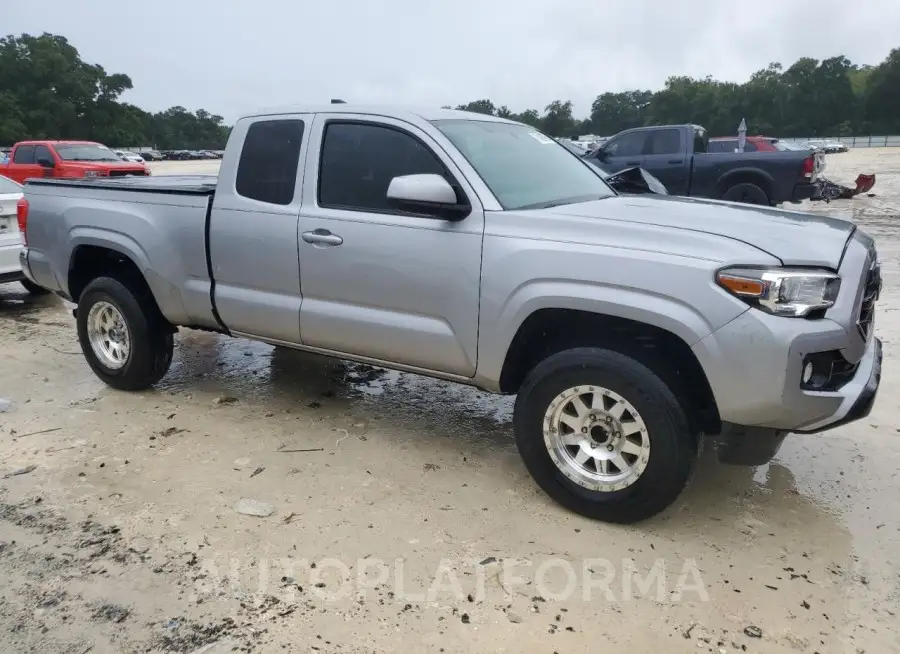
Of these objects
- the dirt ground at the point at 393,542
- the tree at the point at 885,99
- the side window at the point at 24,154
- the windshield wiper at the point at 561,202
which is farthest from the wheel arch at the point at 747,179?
the tree at the point at 885,99

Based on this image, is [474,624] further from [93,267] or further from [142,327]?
[93,267]

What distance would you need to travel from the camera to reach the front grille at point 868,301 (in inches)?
126

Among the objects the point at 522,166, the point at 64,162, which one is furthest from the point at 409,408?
the point at 64,162

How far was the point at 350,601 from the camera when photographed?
282 cm

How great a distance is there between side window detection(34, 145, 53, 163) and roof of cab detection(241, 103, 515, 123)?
1580 cm

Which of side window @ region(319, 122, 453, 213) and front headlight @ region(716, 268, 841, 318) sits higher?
side window @ region(319, 122, 453, 213)

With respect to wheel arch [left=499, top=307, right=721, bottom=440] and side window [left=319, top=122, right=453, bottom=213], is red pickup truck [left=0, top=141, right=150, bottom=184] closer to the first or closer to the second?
side window [left=319, top=122, right=453, bottom=213]

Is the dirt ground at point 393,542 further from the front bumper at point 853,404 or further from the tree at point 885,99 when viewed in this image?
the tree at point 885,99

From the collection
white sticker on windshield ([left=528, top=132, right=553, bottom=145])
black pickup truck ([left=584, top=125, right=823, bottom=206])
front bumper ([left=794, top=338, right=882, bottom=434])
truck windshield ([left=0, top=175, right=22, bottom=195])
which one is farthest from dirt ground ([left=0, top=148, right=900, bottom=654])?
black pickup truck ([left=584, top=125, right=823, bottom=206])

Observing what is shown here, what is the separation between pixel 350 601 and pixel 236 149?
9.58 feet

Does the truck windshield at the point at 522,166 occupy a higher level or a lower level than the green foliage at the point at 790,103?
lower

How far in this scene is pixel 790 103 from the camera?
92.3m

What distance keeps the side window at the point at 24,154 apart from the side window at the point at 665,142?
15.1 metres

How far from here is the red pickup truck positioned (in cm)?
1728
